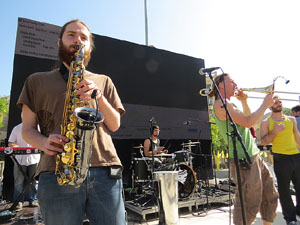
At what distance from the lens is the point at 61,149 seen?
1141 millimetres

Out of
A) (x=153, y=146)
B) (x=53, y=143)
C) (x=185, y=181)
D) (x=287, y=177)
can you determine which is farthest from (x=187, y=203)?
(x=53, y=143)

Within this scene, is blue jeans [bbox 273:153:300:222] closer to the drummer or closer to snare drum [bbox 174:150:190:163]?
snare drum [bbox 174:150:190:163]

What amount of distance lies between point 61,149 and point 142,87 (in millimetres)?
6065

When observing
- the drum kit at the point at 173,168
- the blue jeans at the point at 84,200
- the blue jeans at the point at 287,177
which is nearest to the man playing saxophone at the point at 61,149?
the blue jeans at the point at 84,200

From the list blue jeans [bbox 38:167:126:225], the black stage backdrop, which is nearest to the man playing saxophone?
blue jeans [bbox 38:167:126:225]

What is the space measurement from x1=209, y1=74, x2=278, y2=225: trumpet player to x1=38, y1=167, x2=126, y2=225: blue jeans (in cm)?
158

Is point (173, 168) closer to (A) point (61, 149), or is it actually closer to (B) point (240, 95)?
(B) point (240, 95)

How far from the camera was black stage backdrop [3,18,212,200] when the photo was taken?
5484 mm

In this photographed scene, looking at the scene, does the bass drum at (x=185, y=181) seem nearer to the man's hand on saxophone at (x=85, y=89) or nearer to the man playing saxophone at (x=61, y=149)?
the man playing saxophone at (x=61, y=149)

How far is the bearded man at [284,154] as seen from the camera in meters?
3.37

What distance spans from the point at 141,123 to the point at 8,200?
4.09m

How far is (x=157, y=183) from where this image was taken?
3842mm

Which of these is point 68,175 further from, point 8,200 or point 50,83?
point 8,200

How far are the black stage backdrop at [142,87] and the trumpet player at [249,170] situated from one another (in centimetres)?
304
